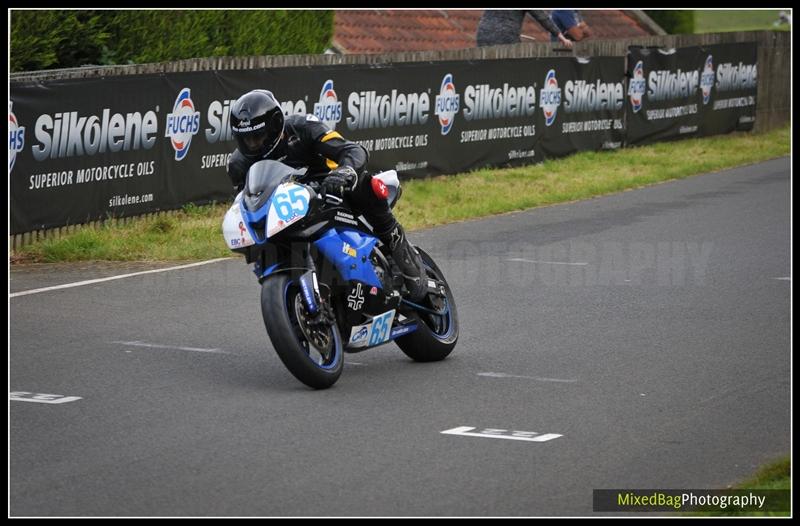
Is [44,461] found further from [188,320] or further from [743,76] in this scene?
[743,76]

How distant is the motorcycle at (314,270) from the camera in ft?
25.2

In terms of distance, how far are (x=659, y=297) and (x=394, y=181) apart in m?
3.61

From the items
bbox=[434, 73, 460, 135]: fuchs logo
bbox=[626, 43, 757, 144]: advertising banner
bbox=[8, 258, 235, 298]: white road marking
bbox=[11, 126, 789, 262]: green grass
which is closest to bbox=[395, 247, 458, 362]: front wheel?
bbox=[8, 258, 235, 298]: white road marking

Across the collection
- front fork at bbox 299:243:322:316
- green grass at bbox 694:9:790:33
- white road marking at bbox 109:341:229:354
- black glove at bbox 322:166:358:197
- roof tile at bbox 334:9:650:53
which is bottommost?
white road marking at bbox 109:341:229:354

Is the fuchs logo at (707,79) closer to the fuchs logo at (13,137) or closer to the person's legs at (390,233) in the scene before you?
the fuchs logo at (13,137)

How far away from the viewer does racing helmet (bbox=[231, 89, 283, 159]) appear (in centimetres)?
795

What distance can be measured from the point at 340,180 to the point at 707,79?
772 inches

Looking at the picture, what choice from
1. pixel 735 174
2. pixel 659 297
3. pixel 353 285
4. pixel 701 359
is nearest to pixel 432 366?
pixel 353 285

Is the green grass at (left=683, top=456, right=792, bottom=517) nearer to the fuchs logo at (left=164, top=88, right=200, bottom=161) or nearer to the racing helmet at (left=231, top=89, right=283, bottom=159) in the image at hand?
the racing helmet at (left=231, top=89, right=283, bottom=159)

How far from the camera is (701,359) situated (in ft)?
29.5

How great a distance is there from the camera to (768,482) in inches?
244

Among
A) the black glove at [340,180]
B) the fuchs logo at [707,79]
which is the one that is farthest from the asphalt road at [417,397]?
the fuchs logo at [707,79]

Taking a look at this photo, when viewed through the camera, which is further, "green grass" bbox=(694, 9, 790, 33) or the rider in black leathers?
"green grass" bbox=(694, 9, 790, 33)

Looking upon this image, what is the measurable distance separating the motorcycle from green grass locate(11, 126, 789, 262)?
5.59 metres
